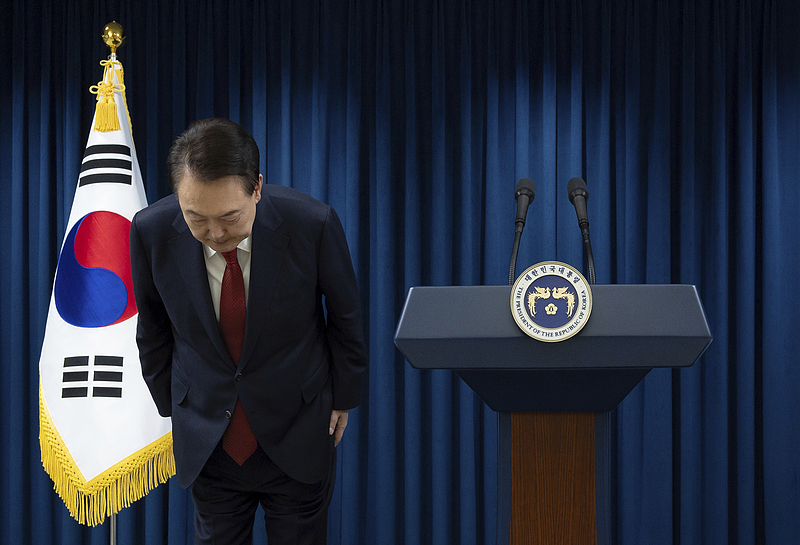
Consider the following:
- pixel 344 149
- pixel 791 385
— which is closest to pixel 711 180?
pixel 791 385

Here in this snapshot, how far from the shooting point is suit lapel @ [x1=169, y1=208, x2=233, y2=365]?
1224 millimetres

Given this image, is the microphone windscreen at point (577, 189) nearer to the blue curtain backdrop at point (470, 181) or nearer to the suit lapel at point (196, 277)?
the suit lapel at point (196, 277)

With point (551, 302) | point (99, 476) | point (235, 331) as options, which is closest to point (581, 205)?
point (551, 302)

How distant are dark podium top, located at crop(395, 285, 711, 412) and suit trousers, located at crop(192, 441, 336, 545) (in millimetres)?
518

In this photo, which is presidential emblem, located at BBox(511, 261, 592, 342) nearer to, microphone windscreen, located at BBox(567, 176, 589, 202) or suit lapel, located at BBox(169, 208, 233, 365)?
microphone windscreen, located at BBox(567, 176, 589, 202)

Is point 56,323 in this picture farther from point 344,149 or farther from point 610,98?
point 610,98

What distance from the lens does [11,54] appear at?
2.67 m

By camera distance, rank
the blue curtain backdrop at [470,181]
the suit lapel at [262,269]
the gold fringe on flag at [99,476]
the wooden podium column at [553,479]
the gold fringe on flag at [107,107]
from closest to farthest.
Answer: the wooden podium column at [553,479], the suit lapel at [262,269], the gold fringe on flag at [99,476], the gold fringe on flag at [107,107], the blue curtain backdrop at [470,181]

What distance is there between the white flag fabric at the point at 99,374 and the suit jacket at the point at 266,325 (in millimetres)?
801

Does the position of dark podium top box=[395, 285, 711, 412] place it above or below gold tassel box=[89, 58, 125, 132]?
below

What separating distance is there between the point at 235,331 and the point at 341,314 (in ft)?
0.76

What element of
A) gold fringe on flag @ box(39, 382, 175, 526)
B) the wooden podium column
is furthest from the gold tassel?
the wooden podium column

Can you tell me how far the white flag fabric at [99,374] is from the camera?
2008 millimetres

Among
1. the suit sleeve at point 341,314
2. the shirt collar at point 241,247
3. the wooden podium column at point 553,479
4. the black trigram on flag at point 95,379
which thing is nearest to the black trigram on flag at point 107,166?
the black trigram on flag at point 95,379
